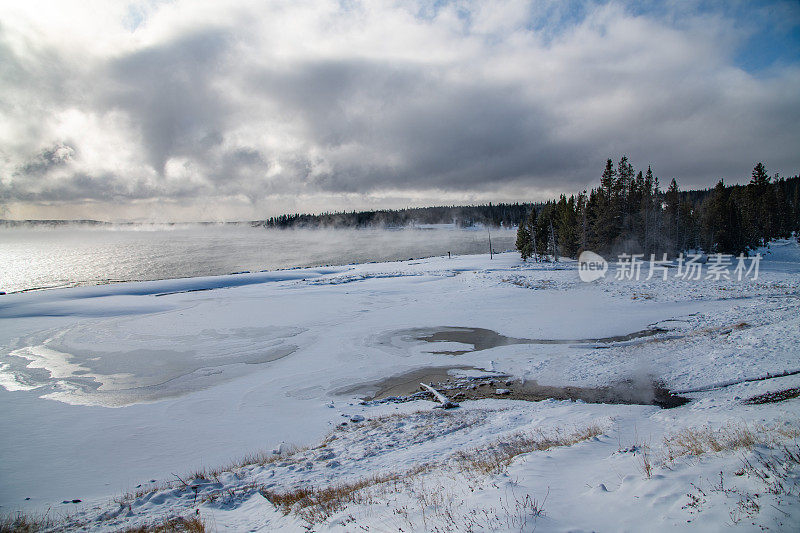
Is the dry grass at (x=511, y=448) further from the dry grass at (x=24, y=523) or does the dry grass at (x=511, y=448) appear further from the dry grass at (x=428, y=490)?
the dry grass at (x=24, y=523)

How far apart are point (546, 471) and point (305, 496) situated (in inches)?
199

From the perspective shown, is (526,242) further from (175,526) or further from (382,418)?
(175,526)

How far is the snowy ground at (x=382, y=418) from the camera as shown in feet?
18.2

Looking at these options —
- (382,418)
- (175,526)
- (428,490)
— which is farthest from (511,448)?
(175,526)

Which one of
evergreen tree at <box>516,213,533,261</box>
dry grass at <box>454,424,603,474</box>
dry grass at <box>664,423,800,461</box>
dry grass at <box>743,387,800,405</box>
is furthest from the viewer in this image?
evergreen tree at <box>516,213,533,261</box>

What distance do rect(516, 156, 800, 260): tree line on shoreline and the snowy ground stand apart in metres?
26.3

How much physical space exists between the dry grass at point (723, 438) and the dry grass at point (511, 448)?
1872 millimetres

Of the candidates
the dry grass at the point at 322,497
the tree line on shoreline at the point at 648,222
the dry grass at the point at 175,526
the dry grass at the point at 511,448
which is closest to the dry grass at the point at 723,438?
the dry grass at the point at 511,448

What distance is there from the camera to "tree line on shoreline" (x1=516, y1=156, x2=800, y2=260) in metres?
53.6

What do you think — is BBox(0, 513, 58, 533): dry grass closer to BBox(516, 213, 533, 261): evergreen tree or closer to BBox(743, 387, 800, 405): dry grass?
BBox(743, 387, 800, 405): dry grass

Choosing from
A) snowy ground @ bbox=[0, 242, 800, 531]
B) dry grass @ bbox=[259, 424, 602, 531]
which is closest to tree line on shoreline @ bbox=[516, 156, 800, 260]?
snowy ground @ bbox=[0, 242, 800, 531]

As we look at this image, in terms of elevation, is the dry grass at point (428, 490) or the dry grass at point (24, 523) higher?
the dry grass at point (428, 490)

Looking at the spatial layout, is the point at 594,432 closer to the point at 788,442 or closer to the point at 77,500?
the point at 788,442

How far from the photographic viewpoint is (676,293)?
30.8 m
